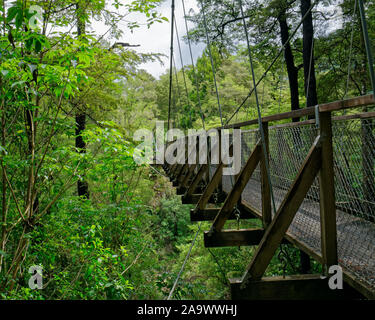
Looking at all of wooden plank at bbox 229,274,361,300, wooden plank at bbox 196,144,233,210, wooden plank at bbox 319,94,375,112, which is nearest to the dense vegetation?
wooden plank at bbox 229,274,361,300

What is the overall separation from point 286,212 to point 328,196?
0.59 feet

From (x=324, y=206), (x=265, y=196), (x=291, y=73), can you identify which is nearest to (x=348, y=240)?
(x=324, y=206)

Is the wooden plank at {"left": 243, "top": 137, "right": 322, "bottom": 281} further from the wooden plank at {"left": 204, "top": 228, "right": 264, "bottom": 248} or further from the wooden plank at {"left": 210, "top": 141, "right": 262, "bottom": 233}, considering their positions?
the wooden plank at {"left": 204, "top": 228, "right": 264, "bottom": 248}

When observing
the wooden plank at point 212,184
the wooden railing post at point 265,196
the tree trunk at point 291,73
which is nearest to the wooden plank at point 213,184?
the wooden plank at point 212,184

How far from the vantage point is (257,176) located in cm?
352

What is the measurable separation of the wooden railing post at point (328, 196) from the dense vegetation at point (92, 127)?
0.66m

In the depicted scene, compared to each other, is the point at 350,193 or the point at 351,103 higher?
the point at 351,103

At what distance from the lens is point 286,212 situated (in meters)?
1.25

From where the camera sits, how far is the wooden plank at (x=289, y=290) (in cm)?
123

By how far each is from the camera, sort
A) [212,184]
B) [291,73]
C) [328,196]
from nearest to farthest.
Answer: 1. [328,196]
2. [212,184]
3. [291,73]

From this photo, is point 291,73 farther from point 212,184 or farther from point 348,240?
point 348,240

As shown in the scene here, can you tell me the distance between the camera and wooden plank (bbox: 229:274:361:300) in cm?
123

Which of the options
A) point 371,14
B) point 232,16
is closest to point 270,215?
point 371,14
